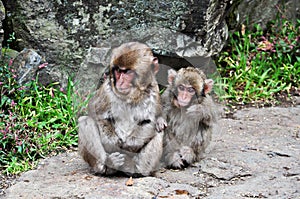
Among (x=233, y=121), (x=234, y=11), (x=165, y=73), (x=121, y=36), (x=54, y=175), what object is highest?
(x=234, y=11)

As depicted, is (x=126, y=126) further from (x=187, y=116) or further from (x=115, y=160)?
(x=187, y=116)

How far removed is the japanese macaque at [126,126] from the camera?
5.53 m

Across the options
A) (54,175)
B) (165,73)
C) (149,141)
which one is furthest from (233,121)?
(54,175)

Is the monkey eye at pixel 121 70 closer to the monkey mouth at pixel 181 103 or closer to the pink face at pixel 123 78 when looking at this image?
the pink face at pixel 123 78

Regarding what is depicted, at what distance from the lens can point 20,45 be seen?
765 centimetres

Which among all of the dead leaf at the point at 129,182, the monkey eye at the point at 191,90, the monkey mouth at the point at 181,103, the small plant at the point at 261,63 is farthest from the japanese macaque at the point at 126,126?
the small plant at the point at 261,63

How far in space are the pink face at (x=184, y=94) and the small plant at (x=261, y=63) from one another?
2450 mm

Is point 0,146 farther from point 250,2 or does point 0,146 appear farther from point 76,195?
point 250,2

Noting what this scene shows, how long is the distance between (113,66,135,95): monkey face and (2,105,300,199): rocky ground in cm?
98

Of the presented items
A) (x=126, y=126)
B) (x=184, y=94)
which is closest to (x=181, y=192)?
(x=126, y=126)

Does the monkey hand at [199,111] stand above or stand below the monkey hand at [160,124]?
above

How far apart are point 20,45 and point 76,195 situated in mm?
3168

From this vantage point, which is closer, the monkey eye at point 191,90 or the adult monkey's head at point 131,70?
the adult monkey's head at point 131,70

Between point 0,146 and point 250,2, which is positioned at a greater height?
point 250,2
